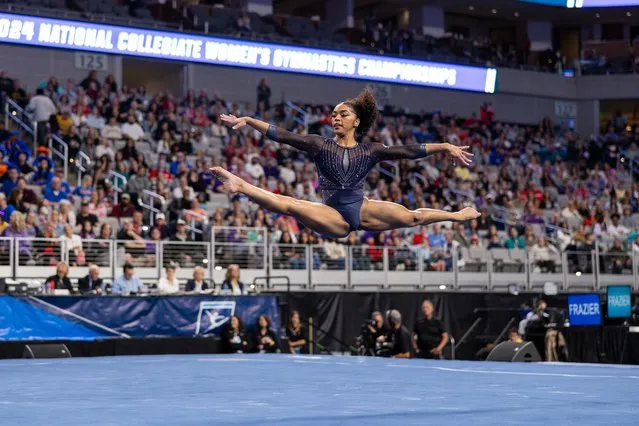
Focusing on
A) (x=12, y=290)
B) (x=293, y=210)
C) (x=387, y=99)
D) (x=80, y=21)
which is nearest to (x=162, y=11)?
(x=80, y=21)

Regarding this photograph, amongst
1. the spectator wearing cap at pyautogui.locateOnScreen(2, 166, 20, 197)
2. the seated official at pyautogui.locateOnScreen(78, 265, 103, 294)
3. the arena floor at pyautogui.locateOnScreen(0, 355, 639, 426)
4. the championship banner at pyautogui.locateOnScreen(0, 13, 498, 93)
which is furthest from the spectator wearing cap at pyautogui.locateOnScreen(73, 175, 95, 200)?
the arena floor at pyautogui.locateOnScreen(0, 355, 639, 426)

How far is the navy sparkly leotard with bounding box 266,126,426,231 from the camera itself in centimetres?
942

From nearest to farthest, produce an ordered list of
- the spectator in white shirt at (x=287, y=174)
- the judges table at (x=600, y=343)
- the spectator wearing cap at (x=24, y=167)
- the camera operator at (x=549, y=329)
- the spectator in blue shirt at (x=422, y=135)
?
1. the judges table at (x=600, y=343)
2. the camera operator at (x=549, y=329)
3. the spectator wearing cap at (x=24, y=167)
4. the spectator in white shirt at (x=287, y=174)
5. the spectator in blue shirt at (x=422, y=135)

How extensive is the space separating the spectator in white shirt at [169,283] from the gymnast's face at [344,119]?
8.68m

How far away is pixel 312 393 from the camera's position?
8.90m

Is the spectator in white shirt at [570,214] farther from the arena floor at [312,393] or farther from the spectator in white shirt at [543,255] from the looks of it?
the arena floor at [312,393]

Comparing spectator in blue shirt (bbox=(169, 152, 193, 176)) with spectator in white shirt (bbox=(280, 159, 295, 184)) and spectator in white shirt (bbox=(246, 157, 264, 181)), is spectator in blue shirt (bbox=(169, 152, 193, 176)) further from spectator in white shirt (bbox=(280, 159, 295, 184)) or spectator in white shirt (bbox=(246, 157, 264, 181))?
spectator in white shirt (bbox=(280, 159, 295, 184))

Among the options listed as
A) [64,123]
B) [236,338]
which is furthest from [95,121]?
[236,338]

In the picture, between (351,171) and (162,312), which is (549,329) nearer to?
(162,312)

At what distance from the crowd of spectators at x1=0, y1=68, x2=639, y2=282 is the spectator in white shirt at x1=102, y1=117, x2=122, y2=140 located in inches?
1.1

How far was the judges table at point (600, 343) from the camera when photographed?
1695 centimetres

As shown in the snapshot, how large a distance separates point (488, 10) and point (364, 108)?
32.7 meters

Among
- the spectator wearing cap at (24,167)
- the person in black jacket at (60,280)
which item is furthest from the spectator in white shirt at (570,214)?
the person in black jacket at (60,280)

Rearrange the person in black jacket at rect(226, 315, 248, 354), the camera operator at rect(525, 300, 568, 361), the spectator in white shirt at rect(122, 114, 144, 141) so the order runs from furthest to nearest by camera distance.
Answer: the spectator in white shirt at rect(122, 114, 144, 141) → the camera operator at rect(525, 300, 568, 361) → the person in black jacket at rect(226, 315, 248, 354)
